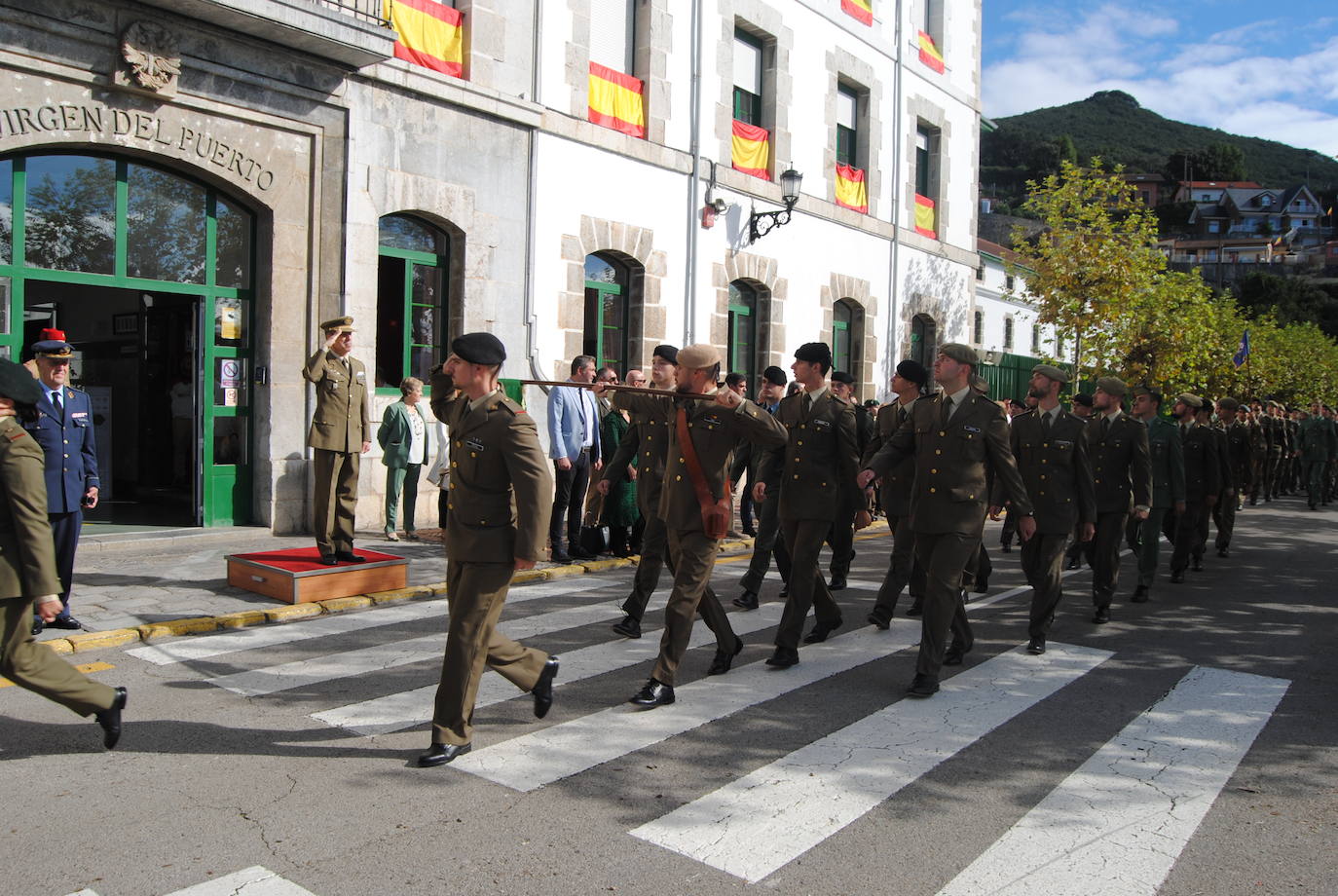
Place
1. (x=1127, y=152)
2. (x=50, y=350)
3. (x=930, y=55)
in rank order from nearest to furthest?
(x=50, y=350), (x=930, y=55), (x=1127, y=152)

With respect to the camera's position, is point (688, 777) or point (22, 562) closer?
point (22, 562)

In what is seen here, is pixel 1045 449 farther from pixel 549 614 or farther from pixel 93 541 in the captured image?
pixel 93 541

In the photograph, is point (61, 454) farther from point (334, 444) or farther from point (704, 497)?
point (704, 497)

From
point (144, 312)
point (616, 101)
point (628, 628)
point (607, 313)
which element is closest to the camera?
point (628, 628)

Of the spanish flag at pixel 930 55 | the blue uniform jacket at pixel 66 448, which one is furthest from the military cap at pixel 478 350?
the spanish flag at pixel 930 55

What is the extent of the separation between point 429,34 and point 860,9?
10505 millimetres

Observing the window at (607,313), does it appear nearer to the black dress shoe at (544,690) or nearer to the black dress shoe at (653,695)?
the black dress shoe at (653,695)

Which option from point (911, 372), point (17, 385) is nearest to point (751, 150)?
point (911, 372)

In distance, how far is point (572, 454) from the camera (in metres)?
10.4

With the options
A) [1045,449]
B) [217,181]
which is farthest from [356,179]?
[1045,449]

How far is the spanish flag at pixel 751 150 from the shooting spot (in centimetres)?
1722

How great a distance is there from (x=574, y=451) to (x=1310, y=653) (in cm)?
644

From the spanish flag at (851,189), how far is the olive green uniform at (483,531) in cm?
1619

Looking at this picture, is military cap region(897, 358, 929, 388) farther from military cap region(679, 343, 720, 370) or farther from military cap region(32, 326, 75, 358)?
military cap region(32, 326, 75, 358)
